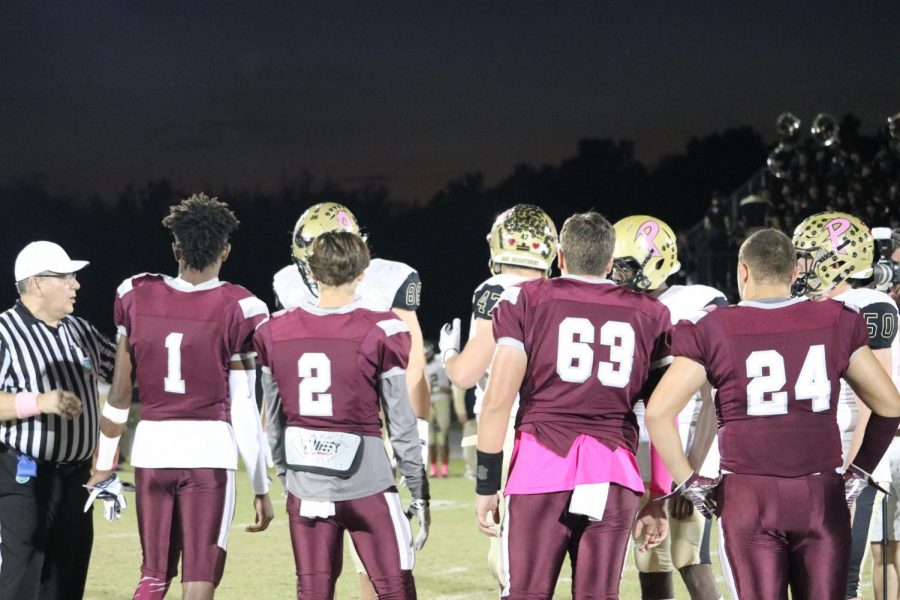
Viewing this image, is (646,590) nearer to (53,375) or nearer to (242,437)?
(242,437)

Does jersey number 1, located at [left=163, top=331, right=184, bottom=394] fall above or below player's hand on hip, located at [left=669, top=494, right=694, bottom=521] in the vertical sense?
above

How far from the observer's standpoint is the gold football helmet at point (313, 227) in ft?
17.3

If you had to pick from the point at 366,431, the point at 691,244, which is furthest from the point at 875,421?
the point at 691,244

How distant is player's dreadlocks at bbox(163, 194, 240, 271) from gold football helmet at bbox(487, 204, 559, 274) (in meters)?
1.33

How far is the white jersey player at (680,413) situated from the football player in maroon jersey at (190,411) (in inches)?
66.3

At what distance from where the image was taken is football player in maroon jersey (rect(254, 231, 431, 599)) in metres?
3.99

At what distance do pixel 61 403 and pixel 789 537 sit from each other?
113 inches

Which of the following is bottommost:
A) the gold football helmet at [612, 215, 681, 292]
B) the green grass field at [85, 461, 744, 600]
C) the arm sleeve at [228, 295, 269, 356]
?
the green grass field at [85, 461, 744, 600]

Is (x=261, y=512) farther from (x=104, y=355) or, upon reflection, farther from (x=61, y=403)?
(x=104, y=355)

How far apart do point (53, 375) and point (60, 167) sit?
28.9 m

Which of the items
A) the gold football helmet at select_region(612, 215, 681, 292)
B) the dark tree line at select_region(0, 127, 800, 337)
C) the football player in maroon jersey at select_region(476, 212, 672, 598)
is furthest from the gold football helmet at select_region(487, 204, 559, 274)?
the dark tree line at select_region(0, 127, 800, 337)

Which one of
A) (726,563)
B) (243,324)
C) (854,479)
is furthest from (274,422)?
(854,479)

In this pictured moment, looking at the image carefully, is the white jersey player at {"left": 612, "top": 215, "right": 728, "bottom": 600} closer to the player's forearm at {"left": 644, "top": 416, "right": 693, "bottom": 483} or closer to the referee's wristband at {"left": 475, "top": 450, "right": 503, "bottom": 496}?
the player's forearm at {"left": 644, "top": 416, "right": 693, "bottom": 483}

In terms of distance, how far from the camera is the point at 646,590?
16.9ft
